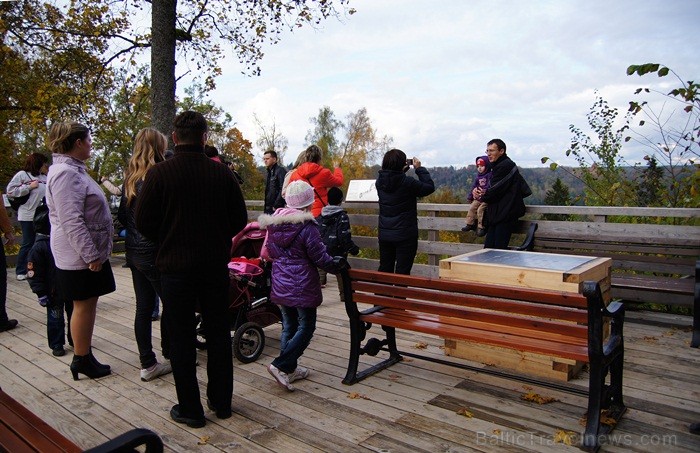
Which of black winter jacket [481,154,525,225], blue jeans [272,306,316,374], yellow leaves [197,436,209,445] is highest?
black winter jacket [481,154,525,225]

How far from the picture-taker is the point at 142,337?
455 cm

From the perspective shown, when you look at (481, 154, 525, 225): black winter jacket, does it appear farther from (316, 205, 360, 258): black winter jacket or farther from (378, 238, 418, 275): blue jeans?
(316, 205, 360, 258): black winter jacket

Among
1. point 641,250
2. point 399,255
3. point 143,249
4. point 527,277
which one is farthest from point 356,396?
point 641,250

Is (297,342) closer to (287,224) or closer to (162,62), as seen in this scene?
(287,224)

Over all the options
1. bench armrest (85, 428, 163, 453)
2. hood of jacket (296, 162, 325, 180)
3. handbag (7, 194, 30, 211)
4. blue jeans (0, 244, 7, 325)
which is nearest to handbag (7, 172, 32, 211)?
handbag (7, 194, 30, 211)

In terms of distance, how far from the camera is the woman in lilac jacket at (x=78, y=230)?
13.7 feet

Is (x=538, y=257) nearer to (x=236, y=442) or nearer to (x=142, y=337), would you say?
(x=236, y=442)

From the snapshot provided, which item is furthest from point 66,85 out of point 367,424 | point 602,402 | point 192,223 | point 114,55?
point 602,402

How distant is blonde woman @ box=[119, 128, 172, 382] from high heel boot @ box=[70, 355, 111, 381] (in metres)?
0.39

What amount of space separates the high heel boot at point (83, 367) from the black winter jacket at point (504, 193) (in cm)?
421

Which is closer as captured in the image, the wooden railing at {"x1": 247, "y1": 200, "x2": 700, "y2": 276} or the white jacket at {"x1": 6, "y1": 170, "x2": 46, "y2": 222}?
the wooden railing at {"x1": 247, "y1": 200, "x2": 700, "y2": 276}

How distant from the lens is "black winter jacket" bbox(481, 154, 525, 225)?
6305 millimetres

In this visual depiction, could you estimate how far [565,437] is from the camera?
3.37 metres

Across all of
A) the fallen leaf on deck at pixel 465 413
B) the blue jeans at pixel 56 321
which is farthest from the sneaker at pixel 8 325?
the fallen leaf on deck at pixel 465 413
